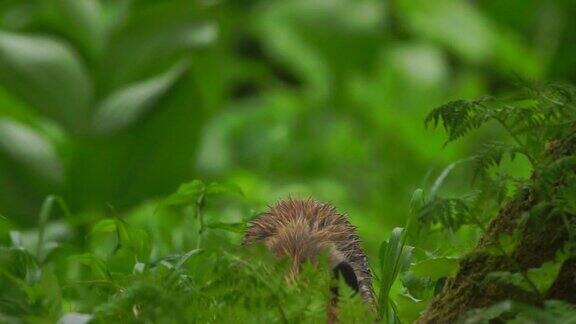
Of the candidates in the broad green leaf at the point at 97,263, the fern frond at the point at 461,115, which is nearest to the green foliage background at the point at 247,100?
the broad green leaf at the point at 97,263

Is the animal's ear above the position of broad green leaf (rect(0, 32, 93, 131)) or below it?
below

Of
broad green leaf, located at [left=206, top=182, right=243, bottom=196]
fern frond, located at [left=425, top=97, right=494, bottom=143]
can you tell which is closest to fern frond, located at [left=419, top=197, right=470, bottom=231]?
fern frond, located at [left=425, top=97, right=494, bottom=143]

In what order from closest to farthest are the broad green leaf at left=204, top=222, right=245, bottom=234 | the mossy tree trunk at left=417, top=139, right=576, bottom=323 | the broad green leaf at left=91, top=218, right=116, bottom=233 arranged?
the mossy tree trunk at left=417, top=139, right=576, bottom=323
the broad green leaf at left=204, top=222, right=245, bottom=234
the broad green leaf at left=91, top=218, right=116, bottom=233

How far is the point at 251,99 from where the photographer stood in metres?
7.34

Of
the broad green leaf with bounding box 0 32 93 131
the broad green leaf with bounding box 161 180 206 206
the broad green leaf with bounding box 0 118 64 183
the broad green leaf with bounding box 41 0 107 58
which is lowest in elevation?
the broad green leaf with bounding box 161 180 206 206

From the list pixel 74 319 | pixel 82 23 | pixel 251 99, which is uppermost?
pixel 251 99

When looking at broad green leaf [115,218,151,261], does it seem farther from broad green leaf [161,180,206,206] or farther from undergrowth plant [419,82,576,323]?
undergrowth plant [419,82,576,323]

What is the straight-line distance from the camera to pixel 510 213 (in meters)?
1.51

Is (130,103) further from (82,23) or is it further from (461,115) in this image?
(461,115)

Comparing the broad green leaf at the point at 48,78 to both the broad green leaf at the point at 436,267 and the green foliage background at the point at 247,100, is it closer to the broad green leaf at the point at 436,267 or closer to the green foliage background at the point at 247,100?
the green foliage background at the point at 247,100

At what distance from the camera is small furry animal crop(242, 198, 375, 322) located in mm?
1780

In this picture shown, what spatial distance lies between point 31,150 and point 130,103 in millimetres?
458

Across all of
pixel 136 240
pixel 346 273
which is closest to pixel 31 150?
pixel 136 240

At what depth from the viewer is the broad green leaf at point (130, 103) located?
5484mm
